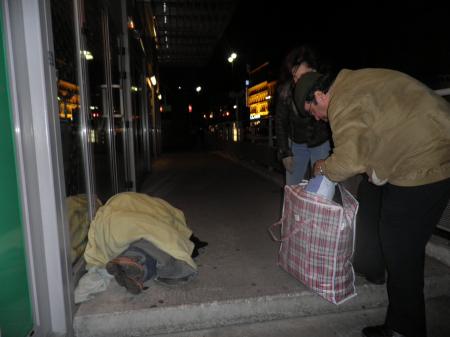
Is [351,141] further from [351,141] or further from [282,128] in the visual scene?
[282,128]

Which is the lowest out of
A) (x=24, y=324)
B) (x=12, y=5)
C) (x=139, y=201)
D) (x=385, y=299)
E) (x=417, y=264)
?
(x=385, y=299)

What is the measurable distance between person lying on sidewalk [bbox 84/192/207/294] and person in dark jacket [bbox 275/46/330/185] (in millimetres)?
1293

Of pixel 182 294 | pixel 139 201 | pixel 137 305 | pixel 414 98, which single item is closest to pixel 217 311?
pixel 182 294

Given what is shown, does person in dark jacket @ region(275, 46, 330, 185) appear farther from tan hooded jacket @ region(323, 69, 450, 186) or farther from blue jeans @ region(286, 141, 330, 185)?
tan hooded jacket @ region(323, 69, 450, 186)

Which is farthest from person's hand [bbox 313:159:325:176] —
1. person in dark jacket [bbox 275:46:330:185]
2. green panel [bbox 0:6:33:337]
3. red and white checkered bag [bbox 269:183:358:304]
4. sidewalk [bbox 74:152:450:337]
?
green panel [bbox 0:6:33:337]

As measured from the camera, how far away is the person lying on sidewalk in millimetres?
2258

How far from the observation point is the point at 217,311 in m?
2.22

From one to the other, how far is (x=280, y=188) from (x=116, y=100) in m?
3.23

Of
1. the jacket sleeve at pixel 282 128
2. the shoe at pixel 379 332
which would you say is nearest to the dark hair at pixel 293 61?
the jacket sleeve at pixel 282 128

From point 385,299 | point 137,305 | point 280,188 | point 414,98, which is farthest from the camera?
point 280,188

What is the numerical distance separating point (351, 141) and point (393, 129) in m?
0.22

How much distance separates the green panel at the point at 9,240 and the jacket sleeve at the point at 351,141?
1.65 m

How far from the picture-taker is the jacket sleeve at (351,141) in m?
1.70

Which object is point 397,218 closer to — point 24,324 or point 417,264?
point 417,264
